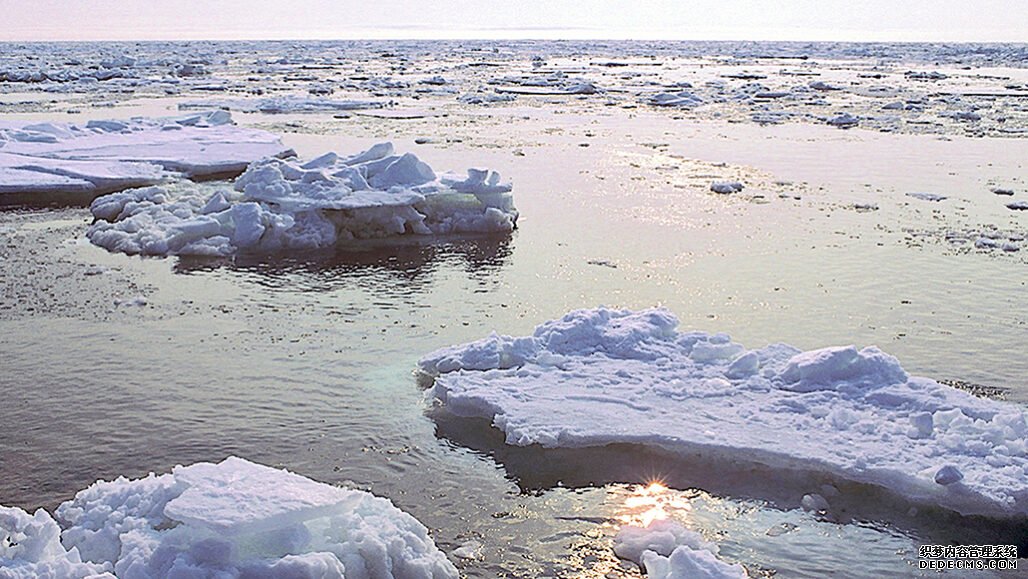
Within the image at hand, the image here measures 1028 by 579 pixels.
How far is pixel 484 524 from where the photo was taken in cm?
518

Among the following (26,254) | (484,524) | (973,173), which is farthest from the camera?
(973,173)

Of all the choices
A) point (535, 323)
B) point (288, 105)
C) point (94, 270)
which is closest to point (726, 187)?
point (535, 323)

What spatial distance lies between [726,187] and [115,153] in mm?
9623

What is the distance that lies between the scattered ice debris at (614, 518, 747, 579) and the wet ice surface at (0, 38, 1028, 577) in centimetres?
11

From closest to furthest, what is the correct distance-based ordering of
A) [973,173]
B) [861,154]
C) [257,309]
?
1. [257,309]
2. [973,173]
3. [861,154]

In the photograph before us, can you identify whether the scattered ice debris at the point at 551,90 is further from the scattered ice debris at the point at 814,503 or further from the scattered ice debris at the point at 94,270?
the scattered ice debris at the point at 814,503

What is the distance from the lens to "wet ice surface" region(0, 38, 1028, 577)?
5246 mm

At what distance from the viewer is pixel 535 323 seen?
853cm

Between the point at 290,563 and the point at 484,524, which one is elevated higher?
the point at 290,563

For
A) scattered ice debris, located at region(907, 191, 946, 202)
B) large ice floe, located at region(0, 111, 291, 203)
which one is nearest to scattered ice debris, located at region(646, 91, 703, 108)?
large ice floe, located at region(0, 111, 291, 203)

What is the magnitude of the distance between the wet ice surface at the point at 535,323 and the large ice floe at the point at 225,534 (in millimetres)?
650

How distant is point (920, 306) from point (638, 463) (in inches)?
170

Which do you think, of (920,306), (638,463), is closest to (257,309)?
(638,463)

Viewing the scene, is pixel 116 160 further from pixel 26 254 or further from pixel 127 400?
pixel 127 400
